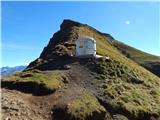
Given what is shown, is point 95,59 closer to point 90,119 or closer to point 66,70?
point 66,70

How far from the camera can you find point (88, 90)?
56.4 metres

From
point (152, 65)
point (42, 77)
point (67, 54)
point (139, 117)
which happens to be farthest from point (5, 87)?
point (152, 65)

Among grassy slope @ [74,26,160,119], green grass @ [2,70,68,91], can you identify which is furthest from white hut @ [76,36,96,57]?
green grass @ [2,70,68,91]

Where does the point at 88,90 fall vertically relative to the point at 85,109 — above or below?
above

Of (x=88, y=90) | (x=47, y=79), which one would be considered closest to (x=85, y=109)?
(x=88, y=90)

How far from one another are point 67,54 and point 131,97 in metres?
22.2

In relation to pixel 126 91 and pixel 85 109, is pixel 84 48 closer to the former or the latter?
pixel 126 91

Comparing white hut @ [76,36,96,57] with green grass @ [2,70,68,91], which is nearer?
green grass @ [2,70,68,91]

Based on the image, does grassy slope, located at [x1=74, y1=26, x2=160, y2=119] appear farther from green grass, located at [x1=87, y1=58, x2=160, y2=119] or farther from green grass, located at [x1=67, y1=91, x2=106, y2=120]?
green grass, located at [x1=67, y1=91, x2=106, y2=120]

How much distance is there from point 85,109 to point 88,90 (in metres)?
8.67

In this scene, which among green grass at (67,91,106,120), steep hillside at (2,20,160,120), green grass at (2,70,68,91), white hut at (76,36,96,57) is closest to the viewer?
green grass at (67,91,106,120)

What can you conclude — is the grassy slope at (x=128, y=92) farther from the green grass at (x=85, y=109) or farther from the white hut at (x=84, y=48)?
the white hut at (x=84, y=48)

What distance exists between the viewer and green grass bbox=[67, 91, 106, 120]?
150 feet

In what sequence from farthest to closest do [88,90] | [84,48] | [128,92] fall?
[84,48], [128,92], [88,90]
